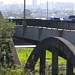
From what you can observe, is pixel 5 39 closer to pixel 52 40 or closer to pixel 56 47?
pixel 52 40

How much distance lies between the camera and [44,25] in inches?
2015

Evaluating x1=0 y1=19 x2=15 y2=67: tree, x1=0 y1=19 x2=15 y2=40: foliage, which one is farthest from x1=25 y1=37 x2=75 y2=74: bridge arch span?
x1=0 y1=19 x2=15 y2=40: foliage

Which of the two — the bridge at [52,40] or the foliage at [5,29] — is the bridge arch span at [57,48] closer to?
the bridge at [52,40]

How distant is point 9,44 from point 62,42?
773 cm

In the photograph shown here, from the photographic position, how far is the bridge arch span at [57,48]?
18.3 m

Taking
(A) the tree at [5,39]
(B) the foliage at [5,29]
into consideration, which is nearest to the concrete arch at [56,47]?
(A) the tree at [5,39]

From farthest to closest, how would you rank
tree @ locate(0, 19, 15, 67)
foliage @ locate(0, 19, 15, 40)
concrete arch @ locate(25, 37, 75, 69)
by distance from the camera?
foliage @ locate(0, 19, 15, 40), tree @ locate(0, 19, 15, 67), concrete arch @ locate(25, 37, 75, 69)

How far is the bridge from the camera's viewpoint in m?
19.3

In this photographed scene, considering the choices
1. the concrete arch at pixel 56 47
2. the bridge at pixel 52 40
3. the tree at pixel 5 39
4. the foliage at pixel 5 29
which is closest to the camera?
the concrete arch at pixel 56 47

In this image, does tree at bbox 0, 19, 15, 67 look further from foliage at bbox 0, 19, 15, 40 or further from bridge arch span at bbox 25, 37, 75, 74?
bridge arch span at bbox 25, 37, 75, 74

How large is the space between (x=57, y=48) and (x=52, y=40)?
2.58 feet

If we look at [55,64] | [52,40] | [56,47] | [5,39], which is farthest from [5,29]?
[56,47]

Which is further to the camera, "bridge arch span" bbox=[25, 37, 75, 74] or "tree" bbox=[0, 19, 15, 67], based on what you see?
"tree" bbox=[0, 19, 15, 67]

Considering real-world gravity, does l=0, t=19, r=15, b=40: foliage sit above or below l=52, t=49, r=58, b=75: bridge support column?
above
